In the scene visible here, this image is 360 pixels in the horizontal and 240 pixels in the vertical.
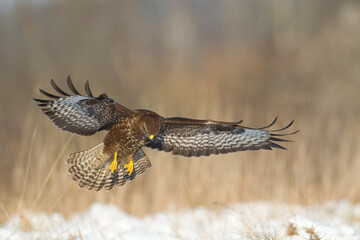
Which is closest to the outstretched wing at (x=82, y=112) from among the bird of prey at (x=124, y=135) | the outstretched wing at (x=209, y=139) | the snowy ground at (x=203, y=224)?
the bird of prey at (x=124, y=135)

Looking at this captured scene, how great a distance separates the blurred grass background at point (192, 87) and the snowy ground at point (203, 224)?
0.26 meters

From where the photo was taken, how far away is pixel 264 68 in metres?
13.8

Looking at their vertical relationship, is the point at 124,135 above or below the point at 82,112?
below

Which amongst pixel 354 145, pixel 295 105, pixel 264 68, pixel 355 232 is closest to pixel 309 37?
pixel 264 68

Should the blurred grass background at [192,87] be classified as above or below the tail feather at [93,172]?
above

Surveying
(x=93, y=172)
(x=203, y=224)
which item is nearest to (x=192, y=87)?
(x=203, y=224)

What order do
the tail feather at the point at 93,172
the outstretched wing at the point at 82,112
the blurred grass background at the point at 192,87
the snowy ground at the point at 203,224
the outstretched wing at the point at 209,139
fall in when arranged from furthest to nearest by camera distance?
the blurred grass background at the point at 192,87 < the outstretched wing at the point at 209,139 < the tail feather at the point at 93,172 < the outstretched wing at the point at 82,112 < the snowy ground at the point at 203,224

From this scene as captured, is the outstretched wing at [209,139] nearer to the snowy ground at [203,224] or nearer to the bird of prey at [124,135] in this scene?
the bird of prey at [124,135]

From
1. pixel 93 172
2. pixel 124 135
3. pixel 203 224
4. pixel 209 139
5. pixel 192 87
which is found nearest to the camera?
pixel 124 135

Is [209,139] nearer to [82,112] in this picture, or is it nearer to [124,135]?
[124,135]

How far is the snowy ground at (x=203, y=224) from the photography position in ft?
15.3

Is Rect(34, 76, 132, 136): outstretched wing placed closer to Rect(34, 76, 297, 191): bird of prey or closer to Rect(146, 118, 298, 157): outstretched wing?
Rect(34, 76, 297, 191): bird of prey

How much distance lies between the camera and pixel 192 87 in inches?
468

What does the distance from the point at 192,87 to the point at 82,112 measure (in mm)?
7094
